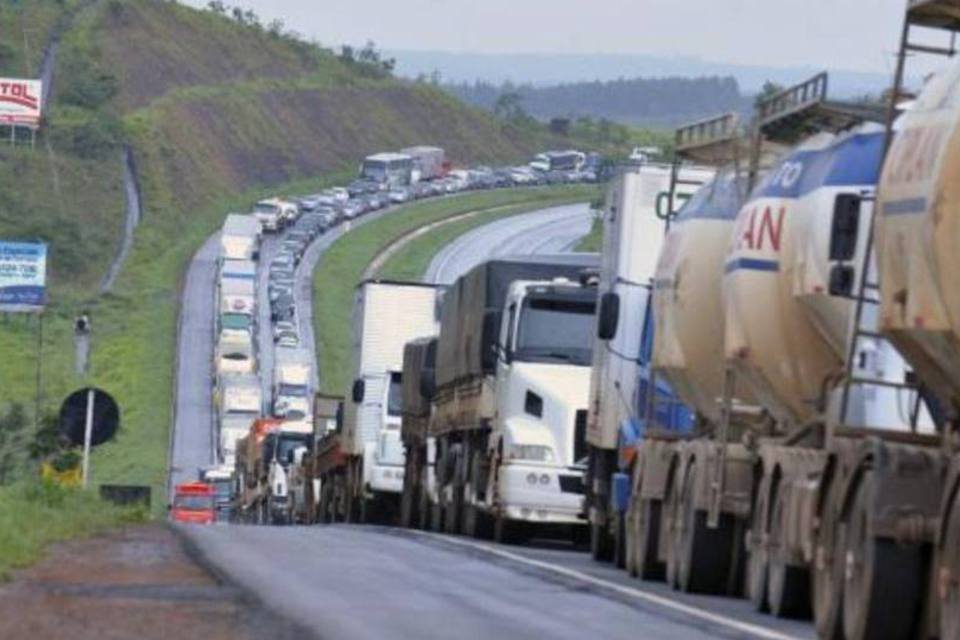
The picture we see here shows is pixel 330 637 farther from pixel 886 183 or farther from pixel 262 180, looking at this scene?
pixel 262 180

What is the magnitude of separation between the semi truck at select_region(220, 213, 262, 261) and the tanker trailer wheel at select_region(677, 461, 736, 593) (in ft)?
341

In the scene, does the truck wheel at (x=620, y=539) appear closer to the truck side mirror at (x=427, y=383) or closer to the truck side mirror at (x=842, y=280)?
the truck side mirror at (x=842, y=280)

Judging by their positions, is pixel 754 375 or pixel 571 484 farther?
pixel 571 484

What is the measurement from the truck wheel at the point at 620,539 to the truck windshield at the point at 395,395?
21.0 metres

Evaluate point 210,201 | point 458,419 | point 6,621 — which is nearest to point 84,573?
point 6,621

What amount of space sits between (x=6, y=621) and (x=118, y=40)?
163 metres

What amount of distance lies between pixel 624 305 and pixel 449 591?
8.87 m

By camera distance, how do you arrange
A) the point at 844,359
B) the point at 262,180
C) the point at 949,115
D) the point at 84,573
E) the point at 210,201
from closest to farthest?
1. the point at 949,115
2. the point at 844,359
3. the point at 84,573
4. the point at 210,201
5. the point at 262,180

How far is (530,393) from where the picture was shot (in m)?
36.3

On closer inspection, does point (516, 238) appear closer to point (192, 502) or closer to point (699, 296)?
point (192, 502)

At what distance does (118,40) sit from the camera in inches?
7072

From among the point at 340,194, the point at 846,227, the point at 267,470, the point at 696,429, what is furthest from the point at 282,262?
the point at 846,227

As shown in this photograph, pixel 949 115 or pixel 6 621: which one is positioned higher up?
pixel 949 115

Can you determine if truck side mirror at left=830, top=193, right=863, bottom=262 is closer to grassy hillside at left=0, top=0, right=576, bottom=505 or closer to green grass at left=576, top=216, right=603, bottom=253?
grassy hillside at left=0, top=0, right=576, bottom=505
